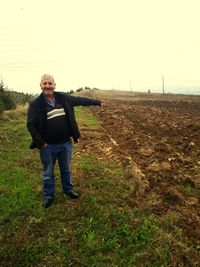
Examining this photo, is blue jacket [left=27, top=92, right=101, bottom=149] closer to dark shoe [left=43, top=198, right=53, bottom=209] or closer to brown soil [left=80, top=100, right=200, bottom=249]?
dark shoe [left=43, top=198, right=53, bottom=209]

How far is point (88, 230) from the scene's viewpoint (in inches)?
223

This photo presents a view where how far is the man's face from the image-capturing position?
5953 millimetres

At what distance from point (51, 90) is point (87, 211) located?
2101 mm

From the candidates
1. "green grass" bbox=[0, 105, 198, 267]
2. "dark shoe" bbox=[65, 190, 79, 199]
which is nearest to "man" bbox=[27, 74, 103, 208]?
"dark shoe" bbox=[65, 190, 79, 199]

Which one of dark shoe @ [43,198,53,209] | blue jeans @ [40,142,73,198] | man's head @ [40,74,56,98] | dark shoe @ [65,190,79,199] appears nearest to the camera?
man's head @ [40,74,56,98]

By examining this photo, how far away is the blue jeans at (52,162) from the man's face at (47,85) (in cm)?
91

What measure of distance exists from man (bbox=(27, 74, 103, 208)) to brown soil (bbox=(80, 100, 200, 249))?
146 cm

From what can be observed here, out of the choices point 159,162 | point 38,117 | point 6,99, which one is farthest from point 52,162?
point 6,99

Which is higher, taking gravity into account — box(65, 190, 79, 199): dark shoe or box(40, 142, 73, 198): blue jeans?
box(40, 142, 73, 198): blue jeans

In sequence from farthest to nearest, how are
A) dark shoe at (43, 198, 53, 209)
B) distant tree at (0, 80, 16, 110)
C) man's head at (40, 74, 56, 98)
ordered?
distant tree at (0, 80, 16, 110) < dark shoe at (43, 198, 53, 209) < man's head at (40, 74, 56, 98)

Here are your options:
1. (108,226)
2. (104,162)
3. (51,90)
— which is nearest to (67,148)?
(51,90)

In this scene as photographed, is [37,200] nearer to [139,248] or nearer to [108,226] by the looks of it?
[108,226]

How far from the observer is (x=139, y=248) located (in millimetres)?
5246

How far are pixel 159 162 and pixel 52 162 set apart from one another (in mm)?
3817
